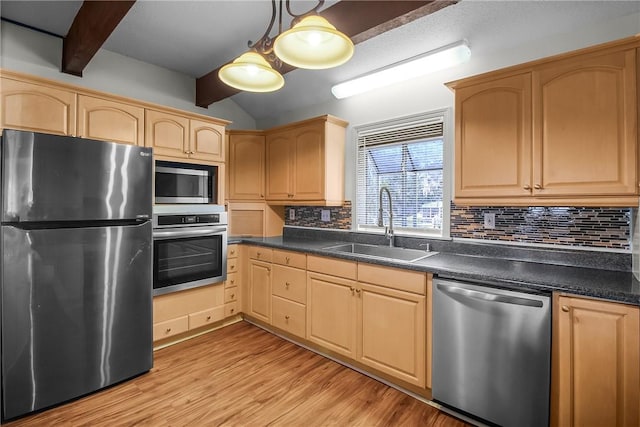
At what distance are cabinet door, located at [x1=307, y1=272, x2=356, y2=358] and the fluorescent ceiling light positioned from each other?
5.65 feet

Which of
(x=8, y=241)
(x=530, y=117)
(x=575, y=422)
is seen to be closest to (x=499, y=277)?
(x=575, y=422)

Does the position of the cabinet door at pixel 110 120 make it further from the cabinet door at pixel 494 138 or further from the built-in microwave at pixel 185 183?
the cabinet door at pixel 494 138

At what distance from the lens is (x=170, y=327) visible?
108 inches

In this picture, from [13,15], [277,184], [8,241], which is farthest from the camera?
[277,184]

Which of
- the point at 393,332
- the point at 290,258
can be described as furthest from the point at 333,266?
the point at 393,332

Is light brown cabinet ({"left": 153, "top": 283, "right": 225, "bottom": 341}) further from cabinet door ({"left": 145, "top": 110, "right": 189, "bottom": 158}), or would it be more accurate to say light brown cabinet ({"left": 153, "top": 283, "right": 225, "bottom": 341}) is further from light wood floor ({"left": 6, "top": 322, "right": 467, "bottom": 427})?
cabinet door ({"left": 145, "top": 110, "right": 189, "bottom": 158})

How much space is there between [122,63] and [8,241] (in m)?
2.00

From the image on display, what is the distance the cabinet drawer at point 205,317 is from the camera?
2.90 meters

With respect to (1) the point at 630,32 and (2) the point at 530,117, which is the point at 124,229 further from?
(1) the point at 630,32

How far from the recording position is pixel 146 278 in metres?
2.32

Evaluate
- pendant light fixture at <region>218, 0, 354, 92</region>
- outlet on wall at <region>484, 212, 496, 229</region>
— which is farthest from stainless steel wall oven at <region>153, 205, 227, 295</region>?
outlet on wall at <region>484, 212, 496, 229</region>

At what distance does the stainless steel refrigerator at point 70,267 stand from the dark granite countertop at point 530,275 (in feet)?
5.34

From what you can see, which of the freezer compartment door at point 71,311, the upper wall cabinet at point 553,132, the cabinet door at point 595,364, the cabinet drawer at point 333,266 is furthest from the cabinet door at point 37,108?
the cabinet door at point 595,364

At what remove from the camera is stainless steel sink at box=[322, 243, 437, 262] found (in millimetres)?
2490
